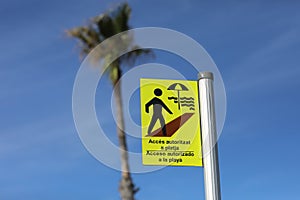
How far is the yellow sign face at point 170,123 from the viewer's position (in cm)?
572

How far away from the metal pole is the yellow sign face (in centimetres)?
7

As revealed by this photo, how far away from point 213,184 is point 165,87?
1087 millimetres

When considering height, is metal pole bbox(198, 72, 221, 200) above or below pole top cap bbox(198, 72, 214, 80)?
below

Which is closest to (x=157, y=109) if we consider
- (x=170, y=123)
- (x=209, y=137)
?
(x=170, y=123)

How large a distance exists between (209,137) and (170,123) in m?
0.42

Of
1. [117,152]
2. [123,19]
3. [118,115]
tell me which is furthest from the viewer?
[123,19]

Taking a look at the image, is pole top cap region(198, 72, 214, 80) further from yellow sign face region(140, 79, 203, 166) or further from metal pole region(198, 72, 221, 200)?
yellow sign face region(140, 79, 203, 166)

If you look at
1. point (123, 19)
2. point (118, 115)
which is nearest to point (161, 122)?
point (118, 115)

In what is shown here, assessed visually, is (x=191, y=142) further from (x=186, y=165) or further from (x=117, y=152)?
(x=117, y=152)

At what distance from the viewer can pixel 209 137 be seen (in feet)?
19.1

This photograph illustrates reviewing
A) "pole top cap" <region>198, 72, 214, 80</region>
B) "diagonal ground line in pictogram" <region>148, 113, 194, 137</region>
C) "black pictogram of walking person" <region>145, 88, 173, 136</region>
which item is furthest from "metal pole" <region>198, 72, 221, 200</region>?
"black pictogram of walking person" <region>145, 88, 173, 136</region>

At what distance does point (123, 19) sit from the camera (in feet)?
50.5

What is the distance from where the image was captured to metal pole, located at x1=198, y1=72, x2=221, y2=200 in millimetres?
5734

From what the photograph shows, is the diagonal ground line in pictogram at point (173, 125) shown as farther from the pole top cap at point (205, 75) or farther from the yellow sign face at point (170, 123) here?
the pole top cap at point (205, 75)
